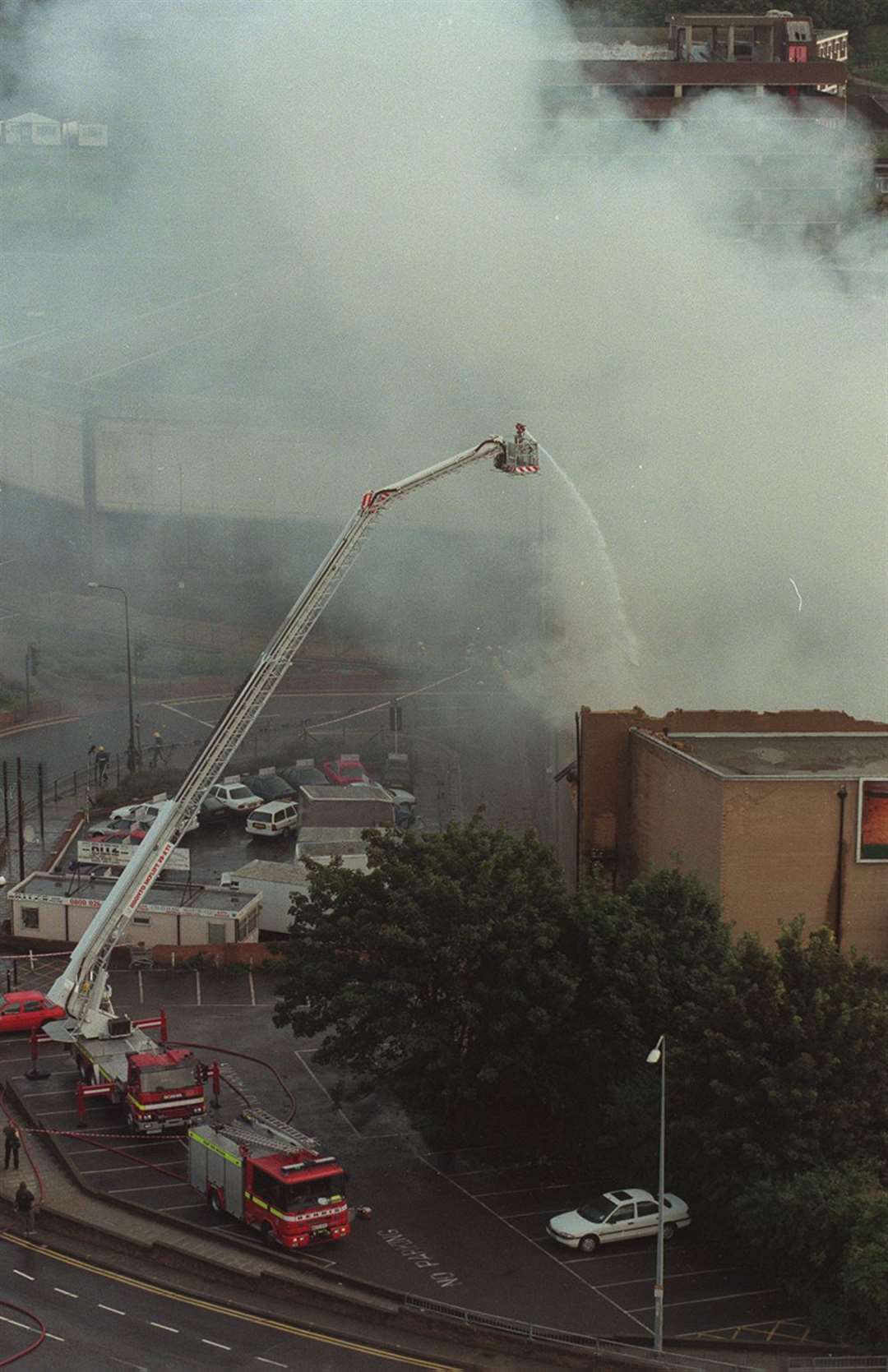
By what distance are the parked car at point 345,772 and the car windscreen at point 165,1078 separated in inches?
500

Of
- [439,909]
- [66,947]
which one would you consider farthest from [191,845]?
[439,909]

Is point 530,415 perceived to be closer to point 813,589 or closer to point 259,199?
point 813,589

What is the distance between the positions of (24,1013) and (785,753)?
8.71 metres

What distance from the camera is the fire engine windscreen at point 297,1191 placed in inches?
601

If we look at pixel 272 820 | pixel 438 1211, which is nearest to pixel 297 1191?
pixel 438 1211

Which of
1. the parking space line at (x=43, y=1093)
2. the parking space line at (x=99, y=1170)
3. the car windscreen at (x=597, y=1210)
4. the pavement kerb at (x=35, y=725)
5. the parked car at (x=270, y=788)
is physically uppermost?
the pavement kerb at (x=35, y=725)

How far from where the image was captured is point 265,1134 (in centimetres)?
1597

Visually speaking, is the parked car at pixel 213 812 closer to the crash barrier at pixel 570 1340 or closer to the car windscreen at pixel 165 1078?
the car windscreen at pixel 165 1078

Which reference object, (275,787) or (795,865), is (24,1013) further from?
(275,787)

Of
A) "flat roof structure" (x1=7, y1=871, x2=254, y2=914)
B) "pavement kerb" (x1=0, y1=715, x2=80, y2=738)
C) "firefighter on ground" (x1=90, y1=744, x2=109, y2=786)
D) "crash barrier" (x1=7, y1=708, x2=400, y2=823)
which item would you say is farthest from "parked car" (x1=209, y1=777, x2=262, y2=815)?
"pavement kerb" (x1=0, y1=715, x2=80, y2=738)

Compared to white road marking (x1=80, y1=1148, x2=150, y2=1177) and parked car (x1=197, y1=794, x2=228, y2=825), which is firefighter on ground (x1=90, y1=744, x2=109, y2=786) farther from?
white road marking (x1=80, y1=1148, x2=150, y2=1177)

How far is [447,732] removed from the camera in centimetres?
3534

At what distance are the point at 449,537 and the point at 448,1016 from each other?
2536 centimetres

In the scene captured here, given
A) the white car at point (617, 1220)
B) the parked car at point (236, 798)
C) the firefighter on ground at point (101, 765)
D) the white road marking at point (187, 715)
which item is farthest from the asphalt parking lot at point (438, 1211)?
the white road marking at point (187, 715)
